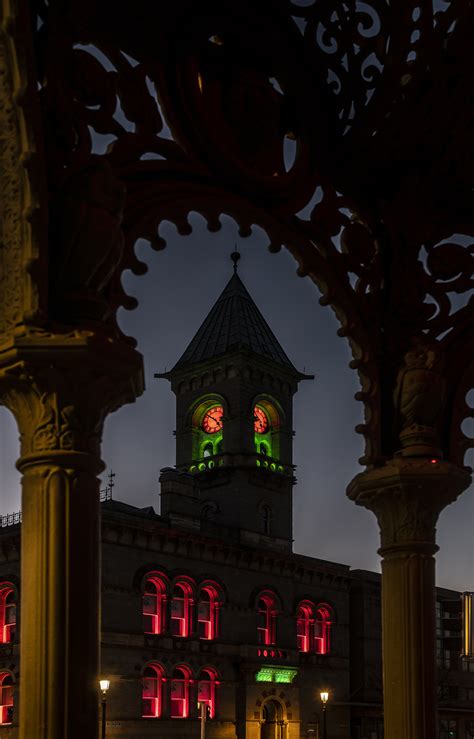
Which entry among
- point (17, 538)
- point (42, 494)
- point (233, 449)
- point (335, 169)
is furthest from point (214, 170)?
point (233, 449)

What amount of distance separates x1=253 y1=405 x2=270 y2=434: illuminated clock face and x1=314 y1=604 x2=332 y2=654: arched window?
24.5ft

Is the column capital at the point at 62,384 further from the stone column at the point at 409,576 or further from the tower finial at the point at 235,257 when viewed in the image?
the tower finial at the point at 235,257

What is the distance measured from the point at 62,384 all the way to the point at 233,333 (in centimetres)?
4168

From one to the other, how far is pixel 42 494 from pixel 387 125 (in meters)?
2.41

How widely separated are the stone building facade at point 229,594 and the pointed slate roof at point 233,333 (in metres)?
0.08

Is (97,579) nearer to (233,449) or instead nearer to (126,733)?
(126,733)

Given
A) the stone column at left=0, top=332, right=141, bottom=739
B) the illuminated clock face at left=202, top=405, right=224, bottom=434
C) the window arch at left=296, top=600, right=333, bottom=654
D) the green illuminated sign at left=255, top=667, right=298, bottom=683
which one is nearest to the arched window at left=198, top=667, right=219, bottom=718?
the green illuminated sign at left=255, top=667, right=298, bottom=683

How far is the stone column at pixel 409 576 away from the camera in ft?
16.1

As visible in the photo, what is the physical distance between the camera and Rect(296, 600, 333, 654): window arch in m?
42.4

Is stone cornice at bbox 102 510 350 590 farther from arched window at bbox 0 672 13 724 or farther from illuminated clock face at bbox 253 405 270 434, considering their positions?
illuminated clock face at bbox 253 405 270 434

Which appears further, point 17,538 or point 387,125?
point 17,538

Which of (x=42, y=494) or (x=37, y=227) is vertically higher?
→ (x=37, y=227)

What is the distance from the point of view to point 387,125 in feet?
16.5

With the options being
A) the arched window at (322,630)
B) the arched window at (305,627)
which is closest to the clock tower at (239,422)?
the arched window at (305,627)
